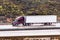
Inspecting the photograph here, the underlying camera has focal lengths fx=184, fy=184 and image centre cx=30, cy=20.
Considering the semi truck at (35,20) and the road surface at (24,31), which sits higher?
the semi truck at (35,20)

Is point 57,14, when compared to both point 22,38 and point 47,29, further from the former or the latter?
point 22,38

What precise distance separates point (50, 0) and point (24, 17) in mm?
314

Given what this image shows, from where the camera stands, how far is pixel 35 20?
1.79 m

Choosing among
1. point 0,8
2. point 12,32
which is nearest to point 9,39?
point 12,32

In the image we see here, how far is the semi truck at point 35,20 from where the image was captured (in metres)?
1.78

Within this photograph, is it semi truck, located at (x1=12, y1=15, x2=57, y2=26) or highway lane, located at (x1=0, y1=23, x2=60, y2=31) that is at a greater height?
semi truck, located at (x1=12, y1=15, x2=57, y2=26)

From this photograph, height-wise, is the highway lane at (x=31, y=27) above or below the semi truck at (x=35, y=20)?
below

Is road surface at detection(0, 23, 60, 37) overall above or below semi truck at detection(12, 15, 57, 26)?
below

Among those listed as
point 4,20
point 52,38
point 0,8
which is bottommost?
point 52,38

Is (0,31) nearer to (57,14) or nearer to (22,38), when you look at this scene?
(22,38)

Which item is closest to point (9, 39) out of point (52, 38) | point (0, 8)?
point (0, 8)

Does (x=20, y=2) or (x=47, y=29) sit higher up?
(x=20, y=2)

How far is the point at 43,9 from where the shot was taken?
71.6 inches

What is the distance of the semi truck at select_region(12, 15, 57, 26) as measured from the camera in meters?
1.78
